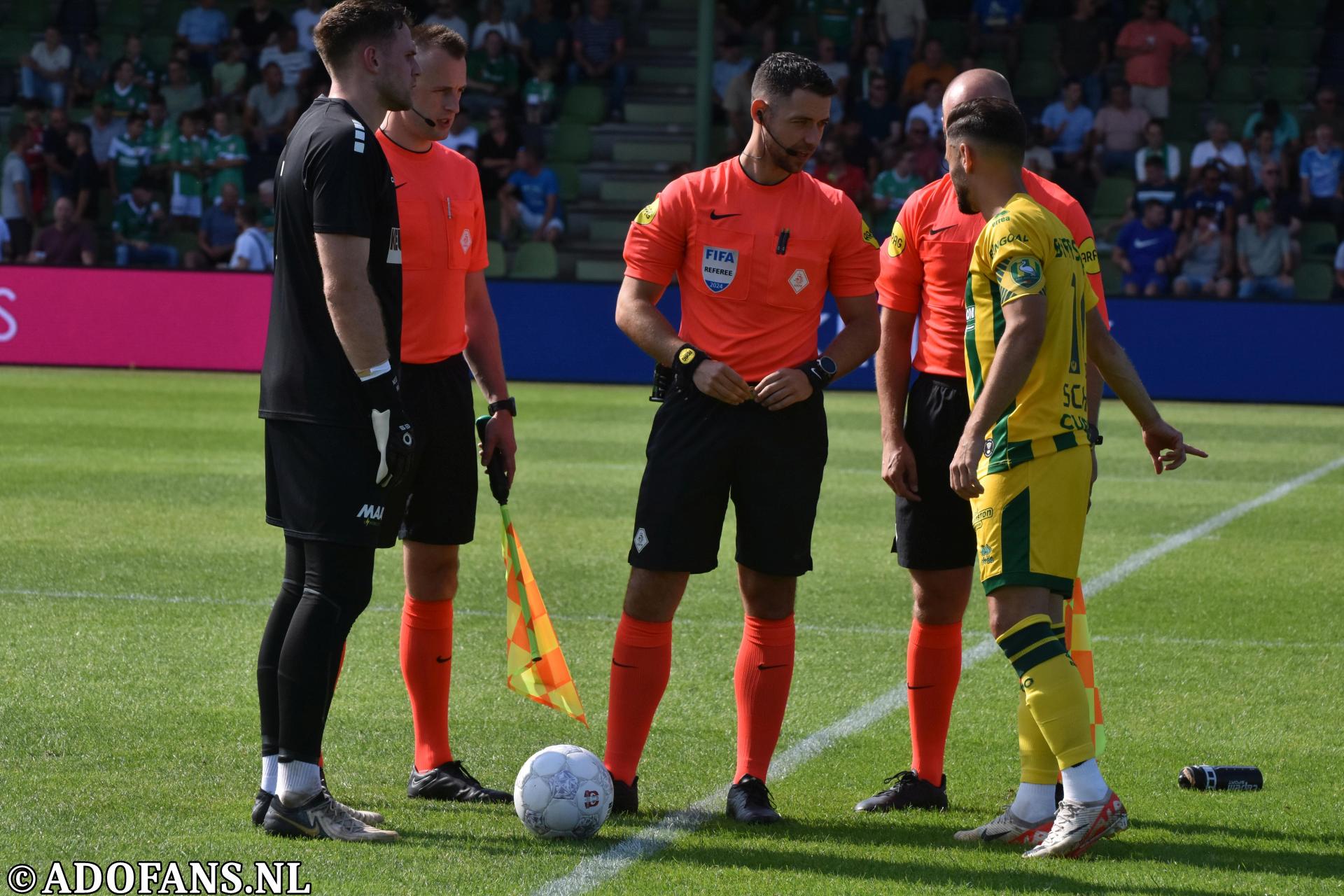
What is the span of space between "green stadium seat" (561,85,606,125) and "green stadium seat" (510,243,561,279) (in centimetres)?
369

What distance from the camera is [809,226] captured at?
4.81 metres

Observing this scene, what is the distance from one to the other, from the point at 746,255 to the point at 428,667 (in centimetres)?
155

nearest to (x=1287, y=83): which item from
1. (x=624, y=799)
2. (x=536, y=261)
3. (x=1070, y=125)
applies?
(x=1070, y=125)

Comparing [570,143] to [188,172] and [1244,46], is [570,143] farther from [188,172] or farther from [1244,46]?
[1244,46]

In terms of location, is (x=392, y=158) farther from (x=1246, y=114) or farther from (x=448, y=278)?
(x=1246, y=114)

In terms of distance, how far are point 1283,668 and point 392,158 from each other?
4098 mm

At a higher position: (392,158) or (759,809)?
(392,158)

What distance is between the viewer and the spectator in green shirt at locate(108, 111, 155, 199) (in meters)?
22.6

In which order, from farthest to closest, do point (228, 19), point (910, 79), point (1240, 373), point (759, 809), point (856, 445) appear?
point (228, 19), point (910, 79), point (1240, 373), point (856, 445), point (759, 809)

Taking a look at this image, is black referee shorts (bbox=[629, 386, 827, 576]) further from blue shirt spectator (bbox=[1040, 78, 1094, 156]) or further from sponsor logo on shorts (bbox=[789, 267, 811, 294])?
blue shirt spectator (bbox=[1040, 78, 1094, 156])

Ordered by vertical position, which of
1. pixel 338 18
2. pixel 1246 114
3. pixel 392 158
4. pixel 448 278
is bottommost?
pixel 448 278

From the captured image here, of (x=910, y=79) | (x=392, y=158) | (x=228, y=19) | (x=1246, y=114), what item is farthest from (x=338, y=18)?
(x=228, y=19)

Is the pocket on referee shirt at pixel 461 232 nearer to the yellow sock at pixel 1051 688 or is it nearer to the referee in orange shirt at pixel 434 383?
the referee in orange shirt at pixel 434 383

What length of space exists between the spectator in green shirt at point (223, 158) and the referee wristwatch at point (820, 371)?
1865cm
